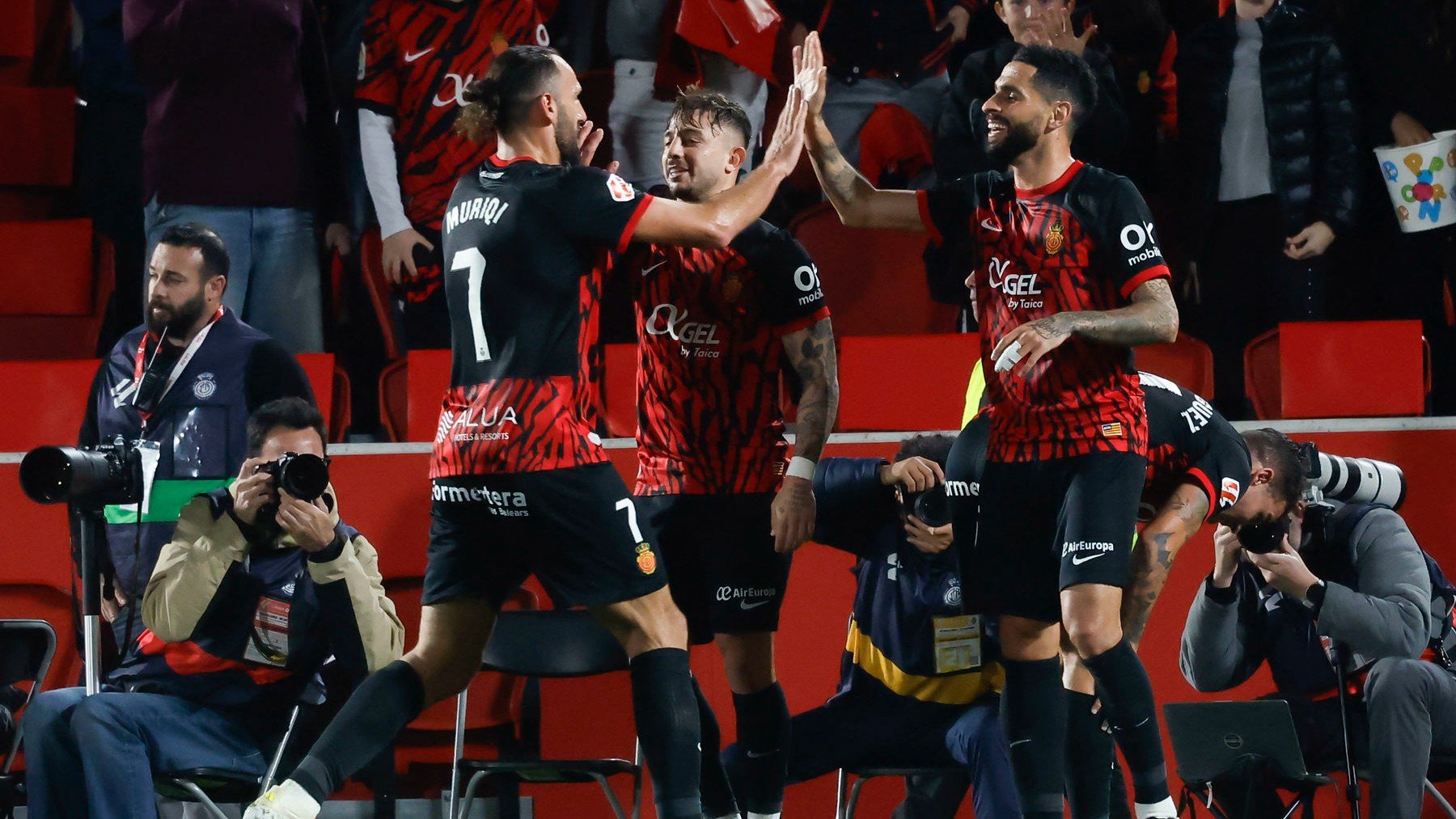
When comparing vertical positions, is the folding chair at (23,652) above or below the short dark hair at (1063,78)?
below

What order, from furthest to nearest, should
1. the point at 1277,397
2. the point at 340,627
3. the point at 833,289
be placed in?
the point at 833,289 → the point at 1277,397 → the point at 340,627

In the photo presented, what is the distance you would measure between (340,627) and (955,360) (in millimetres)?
2367

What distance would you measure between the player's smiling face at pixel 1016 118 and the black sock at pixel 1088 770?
4.92ft

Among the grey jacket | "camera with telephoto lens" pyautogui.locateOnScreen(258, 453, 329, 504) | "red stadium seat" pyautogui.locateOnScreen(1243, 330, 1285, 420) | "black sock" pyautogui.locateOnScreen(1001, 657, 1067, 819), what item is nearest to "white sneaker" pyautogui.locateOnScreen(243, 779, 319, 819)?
"camera with telephoto lens" pyautogui.locateOnScreen(258, 453, 329, 504)

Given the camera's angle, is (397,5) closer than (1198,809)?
No

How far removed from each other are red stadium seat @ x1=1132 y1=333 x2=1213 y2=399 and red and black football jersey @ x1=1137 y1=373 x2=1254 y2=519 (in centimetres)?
140

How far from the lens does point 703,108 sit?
4.68m

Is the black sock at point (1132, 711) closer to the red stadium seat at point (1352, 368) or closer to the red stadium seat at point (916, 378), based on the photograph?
the red stadium seat at point (916, 378)

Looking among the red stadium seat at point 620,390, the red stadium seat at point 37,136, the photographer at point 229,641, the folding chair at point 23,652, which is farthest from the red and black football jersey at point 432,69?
the folding chair at point 23,652

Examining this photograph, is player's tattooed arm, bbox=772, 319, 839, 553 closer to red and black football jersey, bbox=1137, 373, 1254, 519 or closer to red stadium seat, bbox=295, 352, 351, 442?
red and black football jersey, bbox=1137, 373, 1254, 519

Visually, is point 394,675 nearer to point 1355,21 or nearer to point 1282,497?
point 1282,497

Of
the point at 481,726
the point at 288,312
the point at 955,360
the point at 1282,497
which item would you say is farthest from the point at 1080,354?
the point at 288,312

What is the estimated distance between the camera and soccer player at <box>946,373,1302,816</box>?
15.1 feet

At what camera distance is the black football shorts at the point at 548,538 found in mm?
3760
